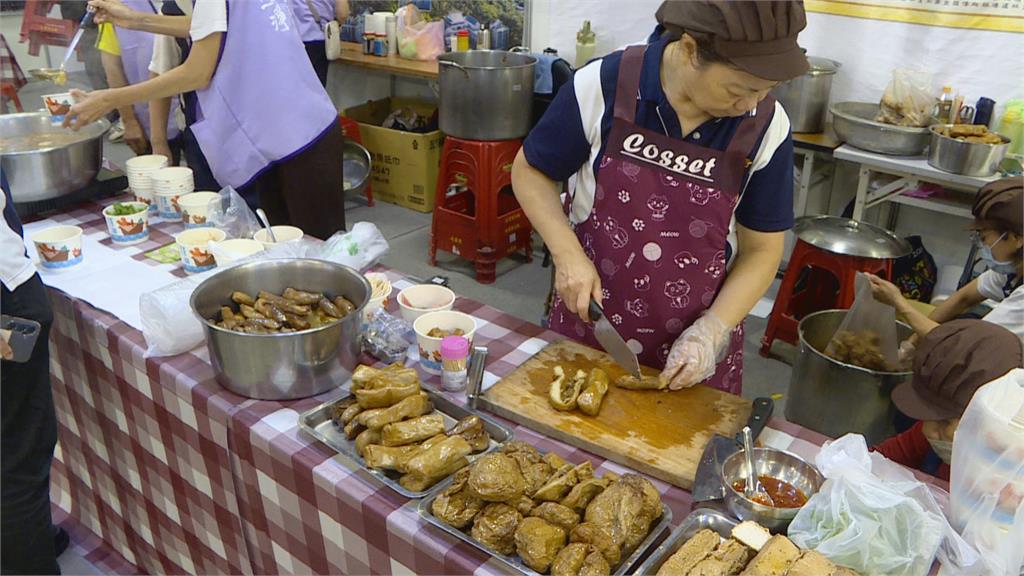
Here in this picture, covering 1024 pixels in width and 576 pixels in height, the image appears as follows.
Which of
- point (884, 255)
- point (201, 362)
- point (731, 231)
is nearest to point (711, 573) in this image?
point (731, 231)

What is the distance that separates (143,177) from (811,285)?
3.40m

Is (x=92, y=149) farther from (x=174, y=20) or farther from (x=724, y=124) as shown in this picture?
(x=724, y=124)

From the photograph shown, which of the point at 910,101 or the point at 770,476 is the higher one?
the point at 910,101

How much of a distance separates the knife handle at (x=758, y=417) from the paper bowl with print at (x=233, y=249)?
1.47 meters

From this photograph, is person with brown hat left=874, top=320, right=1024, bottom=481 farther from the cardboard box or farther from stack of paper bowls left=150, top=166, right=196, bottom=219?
the cardboard box

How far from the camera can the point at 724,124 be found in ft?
5.68

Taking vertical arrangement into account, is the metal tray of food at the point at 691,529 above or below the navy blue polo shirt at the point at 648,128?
below

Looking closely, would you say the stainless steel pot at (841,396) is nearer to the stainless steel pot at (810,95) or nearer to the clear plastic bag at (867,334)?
the clear plastic bag at (867,334)

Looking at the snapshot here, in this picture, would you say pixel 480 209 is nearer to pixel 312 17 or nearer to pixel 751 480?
pixel 312 17

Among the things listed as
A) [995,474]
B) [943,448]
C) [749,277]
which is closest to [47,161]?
[749,277]

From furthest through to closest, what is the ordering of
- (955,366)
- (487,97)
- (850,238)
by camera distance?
1. (487,97)
2. (850,238)
3. (955,366)

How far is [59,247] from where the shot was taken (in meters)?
2.19

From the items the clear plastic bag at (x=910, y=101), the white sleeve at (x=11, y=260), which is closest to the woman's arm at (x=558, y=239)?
the white sleeve at (x=11, y=260)

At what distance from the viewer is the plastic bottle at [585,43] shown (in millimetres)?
4898
